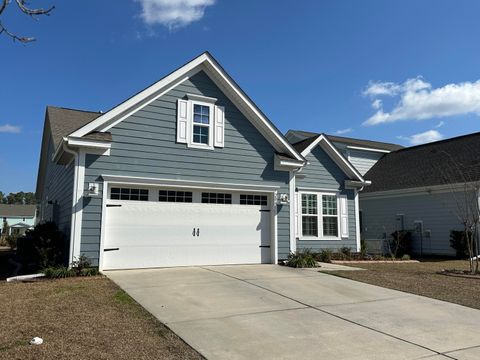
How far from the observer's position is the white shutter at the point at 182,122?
12.0 meters

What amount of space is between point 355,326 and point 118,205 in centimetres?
716

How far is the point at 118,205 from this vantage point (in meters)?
11.0

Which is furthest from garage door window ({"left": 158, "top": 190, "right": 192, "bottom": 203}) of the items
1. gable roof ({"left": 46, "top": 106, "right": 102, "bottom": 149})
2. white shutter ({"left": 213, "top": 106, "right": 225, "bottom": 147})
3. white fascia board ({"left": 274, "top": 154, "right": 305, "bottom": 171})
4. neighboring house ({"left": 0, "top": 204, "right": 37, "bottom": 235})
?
neighboring house ({"left": 0, "top": 204, "right": 37, "bottom": 235})

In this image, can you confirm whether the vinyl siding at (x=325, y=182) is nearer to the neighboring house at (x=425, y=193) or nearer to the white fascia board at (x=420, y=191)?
the neighboring house at (x=425, y=193)

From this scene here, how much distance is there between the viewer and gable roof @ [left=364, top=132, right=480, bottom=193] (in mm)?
18645

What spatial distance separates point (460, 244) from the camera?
1747 centimetres

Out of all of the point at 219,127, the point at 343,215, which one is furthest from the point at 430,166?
the point at 219,127

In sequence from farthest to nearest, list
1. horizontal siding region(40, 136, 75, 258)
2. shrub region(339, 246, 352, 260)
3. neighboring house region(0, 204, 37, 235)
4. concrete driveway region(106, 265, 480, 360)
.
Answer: neighboring house region(0, 204, 37, 235) → shrub region(339, 246, 352, 260) → horizontal siding region(40, 136, 75, 258) → concrete driveway region(106, 265, 480, 360)

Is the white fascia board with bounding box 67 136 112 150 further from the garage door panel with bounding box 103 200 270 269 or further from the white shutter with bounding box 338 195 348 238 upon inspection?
the white shutter with bounding box 338 195 348 238

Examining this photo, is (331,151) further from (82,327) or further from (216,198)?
(82,327)

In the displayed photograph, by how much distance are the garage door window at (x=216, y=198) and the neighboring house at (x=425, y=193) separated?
8015 mm

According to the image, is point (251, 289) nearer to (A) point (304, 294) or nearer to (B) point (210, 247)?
(A) point (304, 294)

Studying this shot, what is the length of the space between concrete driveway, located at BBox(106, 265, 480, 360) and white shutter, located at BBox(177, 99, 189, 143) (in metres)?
3.98

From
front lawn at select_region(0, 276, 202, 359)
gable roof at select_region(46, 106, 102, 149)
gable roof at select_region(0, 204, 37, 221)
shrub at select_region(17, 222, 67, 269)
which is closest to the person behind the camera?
front lawn at select_region(0, 276, 202, 359)
